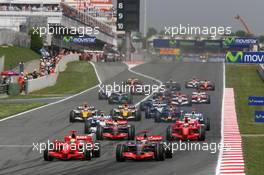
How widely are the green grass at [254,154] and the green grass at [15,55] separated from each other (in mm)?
38951

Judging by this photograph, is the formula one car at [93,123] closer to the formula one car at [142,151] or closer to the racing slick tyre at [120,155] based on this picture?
the formula one car at [142,151]

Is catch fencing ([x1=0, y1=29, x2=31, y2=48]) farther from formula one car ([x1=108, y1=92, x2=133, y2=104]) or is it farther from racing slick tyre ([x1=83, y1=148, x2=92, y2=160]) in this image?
racing slick tyre ([x1=83, y1=148, x2=92, y2=160])

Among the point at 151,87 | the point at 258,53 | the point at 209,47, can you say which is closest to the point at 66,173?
the point at 258,53

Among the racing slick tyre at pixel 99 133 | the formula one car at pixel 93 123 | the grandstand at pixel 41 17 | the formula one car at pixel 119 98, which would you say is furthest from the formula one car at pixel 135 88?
the grandstand at pixel 41 17

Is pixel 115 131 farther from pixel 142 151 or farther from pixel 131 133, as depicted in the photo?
pixel 142 151

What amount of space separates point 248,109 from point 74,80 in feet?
86.5

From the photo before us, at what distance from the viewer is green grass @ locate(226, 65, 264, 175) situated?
2642cm

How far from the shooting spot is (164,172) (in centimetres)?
2277

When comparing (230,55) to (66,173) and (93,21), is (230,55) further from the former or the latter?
(93,21)

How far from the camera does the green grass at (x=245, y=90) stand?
132 ft

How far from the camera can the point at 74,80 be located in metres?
72.5

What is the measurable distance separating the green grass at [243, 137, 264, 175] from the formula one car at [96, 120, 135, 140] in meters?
4.65

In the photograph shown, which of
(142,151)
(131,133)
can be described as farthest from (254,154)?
(131,133)

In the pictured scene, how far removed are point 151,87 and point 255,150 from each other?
3653cm
